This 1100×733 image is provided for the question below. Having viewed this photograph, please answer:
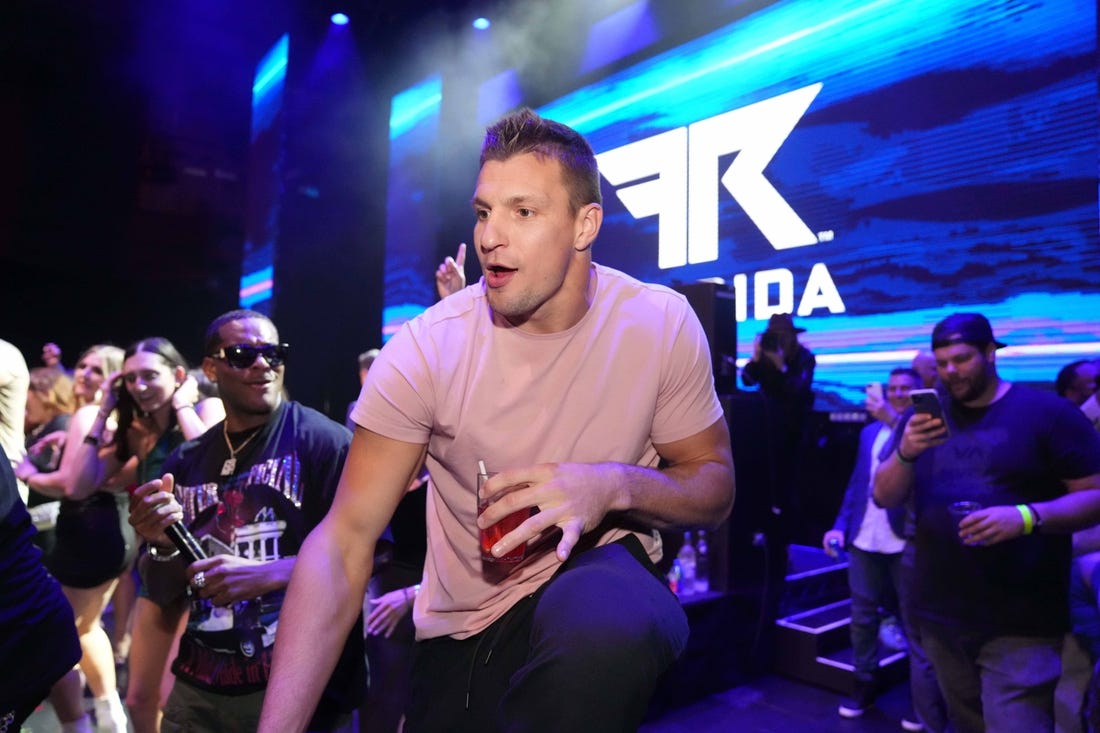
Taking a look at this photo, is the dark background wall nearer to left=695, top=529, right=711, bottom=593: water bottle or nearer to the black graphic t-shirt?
left=695, top=529, right=711, bottom=593: water bottle

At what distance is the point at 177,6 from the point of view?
984 centimetres

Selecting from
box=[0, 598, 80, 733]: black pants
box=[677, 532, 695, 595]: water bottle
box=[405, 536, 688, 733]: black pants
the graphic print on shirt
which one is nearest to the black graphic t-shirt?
the graphic print on shirt

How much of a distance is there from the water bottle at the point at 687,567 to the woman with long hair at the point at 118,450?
9.66 ft

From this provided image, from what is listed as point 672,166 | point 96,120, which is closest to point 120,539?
point 672,166

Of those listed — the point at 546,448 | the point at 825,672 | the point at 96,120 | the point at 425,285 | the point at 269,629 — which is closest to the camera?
the point at 546,448

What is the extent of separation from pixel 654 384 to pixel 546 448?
0.29 metres

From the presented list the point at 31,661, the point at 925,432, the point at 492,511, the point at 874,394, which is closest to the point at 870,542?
the point at 874,394

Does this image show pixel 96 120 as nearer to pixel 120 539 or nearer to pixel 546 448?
pixel 120 539

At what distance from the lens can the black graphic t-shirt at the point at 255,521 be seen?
2.29 metres

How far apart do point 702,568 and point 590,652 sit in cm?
373

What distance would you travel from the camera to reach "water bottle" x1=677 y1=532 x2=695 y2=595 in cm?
452

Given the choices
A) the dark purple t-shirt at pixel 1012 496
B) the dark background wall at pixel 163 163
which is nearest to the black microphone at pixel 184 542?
the dark purple t-shirt at pixel 1012 496

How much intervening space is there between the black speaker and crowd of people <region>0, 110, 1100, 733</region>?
936 mm

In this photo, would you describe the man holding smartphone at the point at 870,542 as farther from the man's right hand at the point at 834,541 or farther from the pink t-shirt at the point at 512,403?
the pink t-shirt at the point at 512,403
